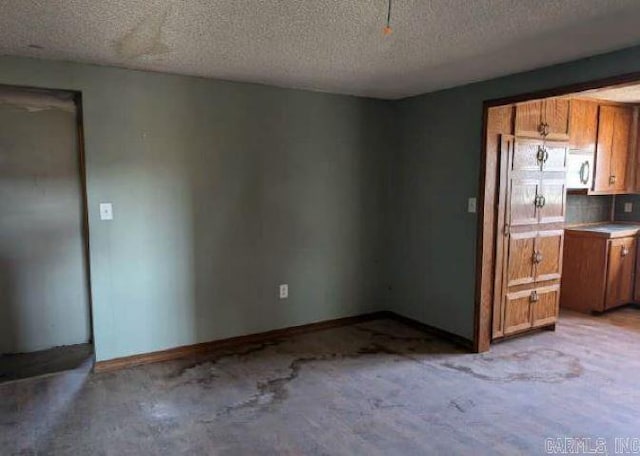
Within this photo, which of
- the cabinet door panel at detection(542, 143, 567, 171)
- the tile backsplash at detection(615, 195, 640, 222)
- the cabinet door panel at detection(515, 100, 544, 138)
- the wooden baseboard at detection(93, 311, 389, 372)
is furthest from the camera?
the tile backsplash at detection(615, 195, 640, 222)

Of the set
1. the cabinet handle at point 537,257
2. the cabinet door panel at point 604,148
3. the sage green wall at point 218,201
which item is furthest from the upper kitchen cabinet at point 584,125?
the sage green wall at point 218,201

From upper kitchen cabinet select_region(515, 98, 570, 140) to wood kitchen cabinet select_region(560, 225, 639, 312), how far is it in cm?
138

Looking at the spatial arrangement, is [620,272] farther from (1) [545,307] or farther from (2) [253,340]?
(2) [253,340]

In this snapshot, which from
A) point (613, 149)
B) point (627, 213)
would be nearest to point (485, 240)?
point (613, 149)

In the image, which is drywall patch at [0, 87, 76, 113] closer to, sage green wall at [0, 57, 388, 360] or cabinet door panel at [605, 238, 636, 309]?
sage green wall at [0, 57, 388, 360]

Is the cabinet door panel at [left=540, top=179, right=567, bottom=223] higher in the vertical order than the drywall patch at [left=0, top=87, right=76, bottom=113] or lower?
lower

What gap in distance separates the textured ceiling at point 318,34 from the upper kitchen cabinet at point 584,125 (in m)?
1.66

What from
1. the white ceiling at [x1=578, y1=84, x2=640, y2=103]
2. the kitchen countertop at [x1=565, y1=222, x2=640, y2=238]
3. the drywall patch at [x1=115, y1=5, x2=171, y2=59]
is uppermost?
the white ceiling at [x1=578, y1=84, x2=640, y2=103]

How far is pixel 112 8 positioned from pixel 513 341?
147 inches

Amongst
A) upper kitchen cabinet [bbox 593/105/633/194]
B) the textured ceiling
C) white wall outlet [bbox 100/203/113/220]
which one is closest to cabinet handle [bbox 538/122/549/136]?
the textured ceiling

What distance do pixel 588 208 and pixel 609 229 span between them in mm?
541

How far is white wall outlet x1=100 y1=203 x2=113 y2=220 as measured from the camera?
323 cm

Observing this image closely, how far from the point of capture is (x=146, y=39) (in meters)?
2.56

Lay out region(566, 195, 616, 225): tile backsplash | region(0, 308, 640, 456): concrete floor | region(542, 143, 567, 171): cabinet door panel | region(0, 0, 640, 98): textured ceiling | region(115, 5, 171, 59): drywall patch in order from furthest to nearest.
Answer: region(566, 195, 616, 225): tile backsplash → region(542, 143, 567, 171): cabinet door panel → region(0, 308, 640, 456): concrete floor → region(115, 5, 171, 59): drywall patch → region(0, 0, 640, 98): textured ceiling
